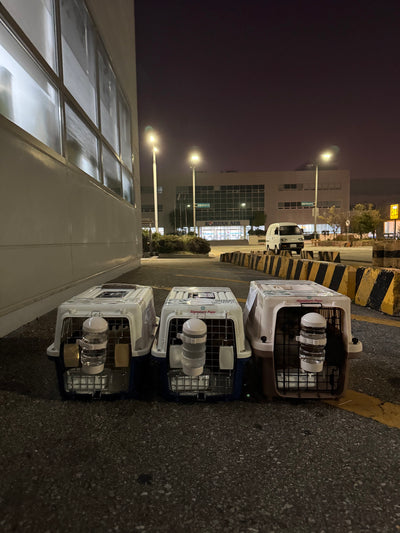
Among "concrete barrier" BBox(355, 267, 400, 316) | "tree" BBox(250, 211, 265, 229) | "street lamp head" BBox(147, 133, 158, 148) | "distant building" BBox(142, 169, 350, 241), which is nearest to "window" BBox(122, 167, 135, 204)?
"concrete barrier" BBox(355, 267, 400, 316)

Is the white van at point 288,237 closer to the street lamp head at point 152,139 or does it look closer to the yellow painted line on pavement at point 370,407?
the street lamp head at point 152,139

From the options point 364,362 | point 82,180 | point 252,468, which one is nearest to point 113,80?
point 82,180

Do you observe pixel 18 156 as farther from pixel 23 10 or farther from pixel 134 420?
pixel 134 420

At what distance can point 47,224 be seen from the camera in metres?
4.73

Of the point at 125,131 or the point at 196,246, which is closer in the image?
the point at 125,131

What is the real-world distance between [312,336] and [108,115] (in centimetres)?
914

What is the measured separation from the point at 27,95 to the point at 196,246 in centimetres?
1926

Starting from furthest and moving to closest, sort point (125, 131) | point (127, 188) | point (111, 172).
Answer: point (127, 188) → point (125, 131) → point (111, 172)

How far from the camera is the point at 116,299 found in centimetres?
254

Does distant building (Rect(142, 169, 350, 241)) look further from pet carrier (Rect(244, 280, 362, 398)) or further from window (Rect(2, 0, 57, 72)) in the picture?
pet carrier (Rect(244, 280, 362, 398))

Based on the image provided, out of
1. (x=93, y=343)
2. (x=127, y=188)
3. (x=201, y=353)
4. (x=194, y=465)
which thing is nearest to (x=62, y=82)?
(x=93, y=343)

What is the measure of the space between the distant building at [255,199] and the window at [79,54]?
64967 mm

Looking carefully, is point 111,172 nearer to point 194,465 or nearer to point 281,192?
point 194,465

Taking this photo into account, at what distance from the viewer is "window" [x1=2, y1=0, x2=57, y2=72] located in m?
4.11
